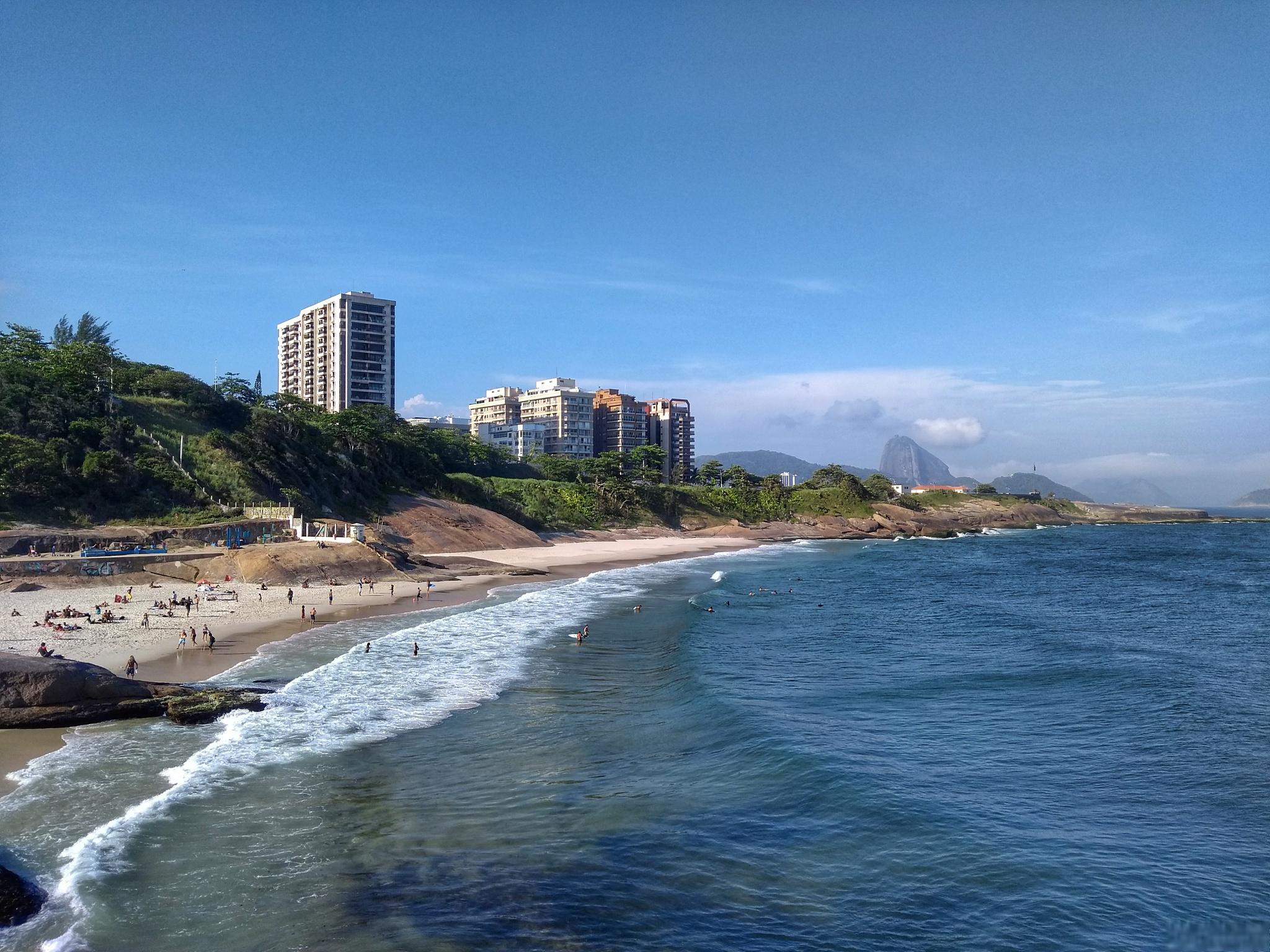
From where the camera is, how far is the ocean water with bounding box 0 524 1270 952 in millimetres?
11875

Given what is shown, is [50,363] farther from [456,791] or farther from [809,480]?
[809,480]

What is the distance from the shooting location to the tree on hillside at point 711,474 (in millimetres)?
134625

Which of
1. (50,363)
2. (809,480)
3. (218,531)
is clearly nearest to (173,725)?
(218,531)

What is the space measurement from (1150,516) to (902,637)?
187 metres

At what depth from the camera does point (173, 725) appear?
2009 cm

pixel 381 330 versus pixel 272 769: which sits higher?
pixel 381 330

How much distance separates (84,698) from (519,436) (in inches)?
5558

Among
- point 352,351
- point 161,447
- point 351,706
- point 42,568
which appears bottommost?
point 351,706

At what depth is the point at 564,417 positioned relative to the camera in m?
165

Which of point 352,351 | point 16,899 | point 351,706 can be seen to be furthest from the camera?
point 352,351

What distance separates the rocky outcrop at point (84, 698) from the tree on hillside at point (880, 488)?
128 meters

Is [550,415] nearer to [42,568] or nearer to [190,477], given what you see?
[190,477]

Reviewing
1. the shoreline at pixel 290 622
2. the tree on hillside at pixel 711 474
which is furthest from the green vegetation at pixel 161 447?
the tree on hillside at pixel 711 474

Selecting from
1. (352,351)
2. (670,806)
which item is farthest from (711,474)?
(670,806)
